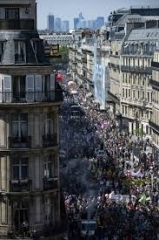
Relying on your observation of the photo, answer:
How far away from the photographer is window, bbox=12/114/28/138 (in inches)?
1711

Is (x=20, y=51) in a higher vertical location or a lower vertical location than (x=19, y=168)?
higher

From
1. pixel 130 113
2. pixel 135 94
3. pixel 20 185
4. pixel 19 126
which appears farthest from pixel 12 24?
pixel 130 113

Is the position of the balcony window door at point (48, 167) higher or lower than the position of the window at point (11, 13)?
lower

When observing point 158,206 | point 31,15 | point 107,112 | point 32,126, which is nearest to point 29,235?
point 32,126

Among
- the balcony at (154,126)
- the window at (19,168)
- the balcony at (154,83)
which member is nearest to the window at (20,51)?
the window at (19,168)

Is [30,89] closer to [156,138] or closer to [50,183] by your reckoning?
[50,183]

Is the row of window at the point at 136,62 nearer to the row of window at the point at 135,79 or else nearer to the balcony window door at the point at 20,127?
the row of window at the point at 135,79

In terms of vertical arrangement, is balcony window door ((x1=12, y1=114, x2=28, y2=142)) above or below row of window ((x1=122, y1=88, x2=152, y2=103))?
above

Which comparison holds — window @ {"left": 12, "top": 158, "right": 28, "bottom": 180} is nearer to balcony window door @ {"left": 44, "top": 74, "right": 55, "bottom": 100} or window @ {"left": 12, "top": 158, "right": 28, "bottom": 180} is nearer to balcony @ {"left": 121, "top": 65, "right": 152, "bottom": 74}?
balcony window door @ {"left": 44, "top": 74, "right": 55, "bottom": 100}

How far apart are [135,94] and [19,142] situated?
101 metres

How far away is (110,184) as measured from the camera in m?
76.8

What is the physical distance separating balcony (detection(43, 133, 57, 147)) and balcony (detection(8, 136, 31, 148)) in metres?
0.91

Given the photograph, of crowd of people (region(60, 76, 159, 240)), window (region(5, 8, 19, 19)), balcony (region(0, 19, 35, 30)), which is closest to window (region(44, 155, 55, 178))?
balcony (region(0, 19, 35, 30))

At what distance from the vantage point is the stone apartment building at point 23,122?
4341 centimetres
